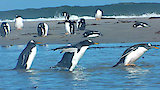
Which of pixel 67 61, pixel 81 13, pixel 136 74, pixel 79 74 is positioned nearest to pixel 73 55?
pixel 67 61

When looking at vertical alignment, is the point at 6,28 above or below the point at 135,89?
below

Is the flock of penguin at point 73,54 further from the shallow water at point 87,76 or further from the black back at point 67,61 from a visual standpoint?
the shallow water at point 87,76

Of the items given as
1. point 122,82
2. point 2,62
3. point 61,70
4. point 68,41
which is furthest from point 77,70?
point 68,41

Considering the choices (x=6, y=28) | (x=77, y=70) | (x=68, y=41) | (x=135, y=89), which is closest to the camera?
(x=135, y=89)

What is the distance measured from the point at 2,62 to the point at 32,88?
394 cm

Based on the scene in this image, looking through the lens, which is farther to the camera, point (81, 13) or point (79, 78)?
point (81, 13)

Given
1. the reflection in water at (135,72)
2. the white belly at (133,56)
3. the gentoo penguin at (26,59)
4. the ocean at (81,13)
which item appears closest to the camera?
the reflection in water at (135,72)

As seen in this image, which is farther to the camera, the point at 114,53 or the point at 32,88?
the point at 114,53

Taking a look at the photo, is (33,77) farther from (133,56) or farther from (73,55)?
(133,56)

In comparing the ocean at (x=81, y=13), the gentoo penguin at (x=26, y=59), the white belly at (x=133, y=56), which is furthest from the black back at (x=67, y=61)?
the ocean at (x=81, y=13)

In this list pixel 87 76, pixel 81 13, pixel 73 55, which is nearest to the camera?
pixel 87 76

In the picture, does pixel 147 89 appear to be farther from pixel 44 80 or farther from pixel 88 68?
pixel 88 68

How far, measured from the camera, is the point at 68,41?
16.4 metres

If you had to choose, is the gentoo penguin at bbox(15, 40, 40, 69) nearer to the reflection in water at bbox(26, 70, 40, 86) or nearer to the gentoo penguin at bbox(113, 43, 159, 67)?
the reflection in water at bbox(26, 70, 40, 86)
